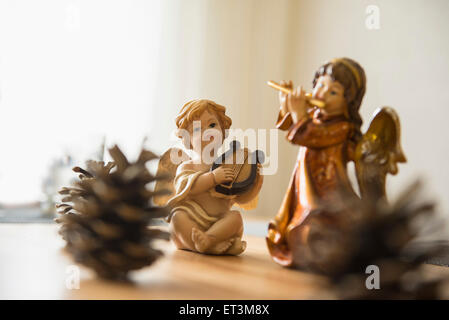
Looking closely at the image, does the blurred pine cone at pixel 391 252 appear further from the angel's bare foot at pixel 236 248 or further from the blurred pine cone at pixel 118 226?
the angel's bare foot at pixel 236 248

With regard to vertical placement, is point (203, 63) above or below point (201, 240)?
Answer: above

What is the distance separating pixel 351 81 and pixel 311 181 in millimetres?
155

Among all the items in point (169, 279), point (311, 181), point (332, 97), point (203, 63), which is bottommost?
point (169, 279)

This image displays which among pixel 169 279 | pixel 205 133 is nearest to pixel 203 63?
pixel 205 133

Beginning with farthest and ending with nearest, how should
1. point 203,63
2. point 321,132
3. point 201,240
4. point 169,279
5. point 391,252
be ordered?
point 203,63
point 201,240
point 321,132
point 169,279
point 391,252

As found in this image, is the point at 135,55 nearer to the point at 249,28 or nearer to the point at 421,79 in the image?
the point at 249,28

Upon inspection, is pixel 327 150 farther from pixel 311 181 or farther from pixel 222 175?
pixel 222 175

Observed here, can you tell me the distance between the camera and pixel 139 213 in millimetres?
501

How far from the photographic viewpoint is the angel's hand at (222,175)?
78 centimetres

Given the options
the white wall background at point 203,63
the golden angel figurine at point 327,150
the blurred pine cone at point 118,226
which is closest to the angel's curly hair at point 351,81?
the golden angel figurine at point 327,150

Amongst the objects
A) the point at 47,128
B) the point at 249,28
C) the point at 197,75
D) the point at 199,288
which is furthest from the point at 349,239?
→ the point at 249,28

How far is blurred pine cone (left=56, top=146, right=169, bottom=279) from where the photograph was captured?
0.49 m

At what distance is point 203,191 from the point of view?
0.79 metres
